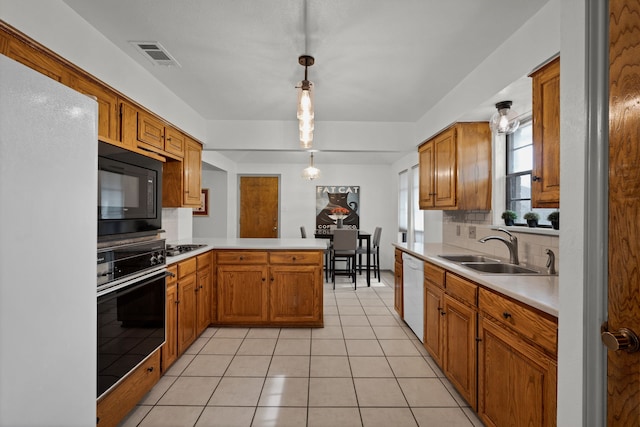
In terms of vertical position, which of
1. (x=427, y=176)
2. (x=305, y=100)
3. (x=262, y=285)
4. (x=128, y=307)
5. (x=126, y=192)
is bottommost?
(x=262, y=285)

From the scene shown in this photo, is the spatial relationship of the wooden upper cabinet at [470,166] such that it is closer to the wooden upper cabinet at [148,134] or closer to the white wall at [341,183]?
the wooden upper cabinet at [148,134]

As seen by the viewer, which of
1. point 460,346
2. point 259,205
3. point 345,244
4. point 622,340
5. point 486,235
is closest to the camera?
point 622,340

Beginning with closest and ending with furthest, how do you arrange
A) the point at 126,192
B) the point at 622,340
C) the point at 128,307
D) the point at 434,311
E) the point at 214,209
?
the point at 622,340 < the point at 128,307 < the point at 126,192 < the point at 434,311 < the point at 214,209

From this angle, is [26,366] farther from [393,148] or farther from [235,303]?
[393,148]

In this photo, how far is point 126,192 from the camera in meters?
1.88

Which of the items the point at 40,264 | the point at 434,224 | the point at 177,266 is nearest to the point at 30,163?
the point at 40,264

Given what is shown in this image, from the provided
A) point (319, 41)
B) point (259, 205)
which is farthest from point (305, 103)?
point (259, 205)

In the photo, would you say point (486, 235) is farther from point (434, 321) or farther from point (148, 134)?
point (148, 134)

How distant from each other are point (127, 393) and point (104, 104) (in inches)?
68.9

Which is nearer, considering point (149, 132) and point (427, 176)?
point (149, 132)

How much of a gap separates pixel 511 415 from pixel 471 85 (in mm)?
2207

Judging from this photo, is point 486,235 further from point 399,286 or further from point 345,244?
point 345,244

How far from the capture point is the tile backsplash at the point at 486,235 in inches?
84.1

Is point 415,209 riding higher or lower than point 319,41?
lower
